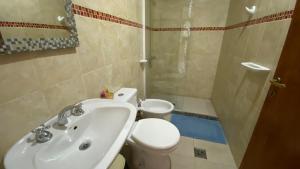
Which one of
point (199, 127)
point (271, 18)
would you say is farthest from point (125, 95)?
point (271, 18)

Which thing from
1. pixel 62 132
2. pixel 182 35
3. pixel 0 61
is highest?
pixel 182 35

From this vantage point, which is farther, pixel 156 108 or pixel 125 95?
pixel 156 108

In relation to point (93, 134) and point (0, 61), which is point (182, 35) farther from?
point (0, 61)

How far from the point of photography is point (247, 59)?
4.96 ft

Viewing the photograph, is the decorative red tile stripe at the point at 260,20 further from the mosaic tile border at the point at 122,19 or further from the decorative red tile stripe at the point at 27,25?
the decorative red tile stripe at the point at 27,25

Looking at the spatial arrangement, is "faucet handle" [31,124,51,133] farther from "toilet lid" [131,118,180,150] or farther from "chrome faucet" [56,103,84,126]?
"toilet lid" [131,118,180,150]

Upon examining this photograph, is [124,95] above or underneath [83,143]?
above

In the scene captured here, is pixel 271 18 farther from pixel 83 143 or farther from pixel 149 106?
pixel 83 143

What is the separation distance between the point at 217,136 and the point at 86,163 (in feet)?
5.60

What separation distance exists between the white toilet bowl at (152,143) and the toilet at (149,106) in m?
0.30

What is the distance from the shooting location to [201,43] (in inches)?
103

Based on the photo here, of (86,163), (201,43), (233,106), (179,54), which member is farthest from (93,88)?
(201,43)

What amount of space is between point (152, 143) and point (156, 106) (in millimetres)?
953

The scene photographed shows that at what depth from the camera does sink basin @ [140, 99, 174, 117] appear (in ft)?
5.89
